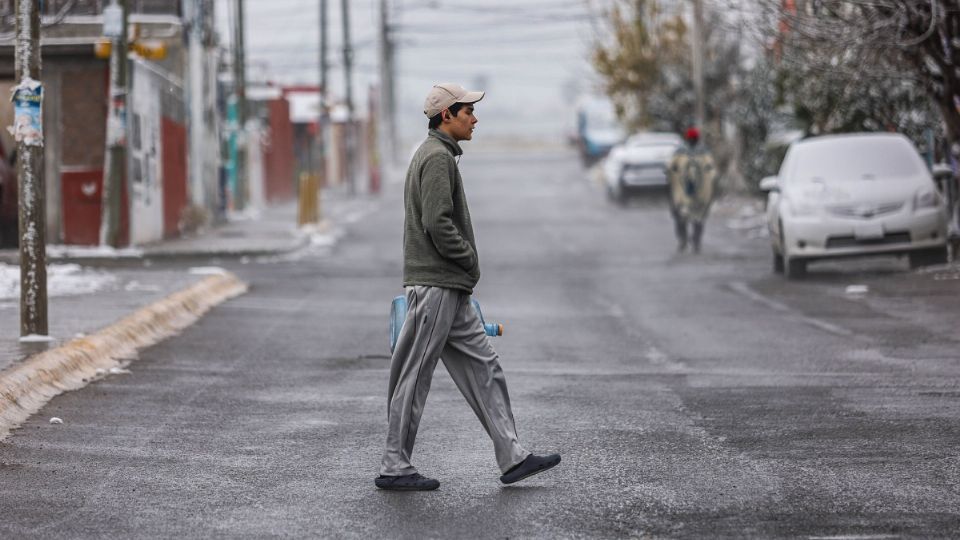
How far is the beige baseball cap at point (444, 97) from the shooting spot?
7.21 meters

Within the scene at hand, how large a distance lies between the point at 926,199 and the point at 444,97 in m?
12.7

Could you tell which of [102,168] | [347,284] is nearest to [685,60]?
[102,168]

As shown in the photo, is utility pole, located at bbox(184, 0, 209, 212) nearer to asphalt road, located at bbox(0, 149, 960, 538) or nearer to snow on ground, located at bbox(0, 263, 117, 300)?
snow on ground, located at bbox(0, 263, 117, 300)

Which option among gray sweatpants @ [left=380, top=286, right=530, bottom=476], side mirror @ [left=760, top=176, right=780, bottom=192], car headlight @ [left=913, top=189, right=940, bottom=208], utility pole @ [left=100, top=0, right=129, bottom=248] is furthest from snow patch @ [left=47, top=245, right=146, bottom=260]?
gray sweatpants @ [left=380, top=286, right=530, bottom=476]

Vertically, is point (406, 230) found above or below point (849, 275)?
above

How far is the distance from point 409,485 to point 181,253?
1771 centimetres

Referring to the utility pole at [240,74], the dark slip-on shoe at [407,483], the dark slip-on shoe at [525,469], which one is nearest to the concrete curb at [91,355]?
the dark slip-on shoe at [407,483]

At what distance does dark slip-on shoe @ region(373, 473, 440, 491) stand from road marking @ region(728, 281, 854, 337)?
23.0ft

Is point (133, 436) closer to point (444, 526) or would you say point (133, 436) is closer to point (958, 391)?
point (444, 526)

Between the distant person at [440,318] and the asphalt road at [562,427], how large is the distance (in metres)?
0.19

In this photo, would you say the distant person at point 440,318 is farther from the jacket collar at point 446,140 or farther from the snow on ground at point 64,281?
the snow on ground at point 64,281

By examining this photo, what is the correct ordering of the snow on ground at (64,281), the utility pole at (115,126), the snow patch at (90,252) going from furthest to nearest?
the snow patch at (90,252)
the utility pole at (115,126)
the snow on ground at (64,281)

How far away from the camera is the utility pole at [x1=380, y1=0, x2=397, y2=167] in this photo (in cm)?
6631

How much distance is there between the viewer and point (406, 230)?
7.21 metres
